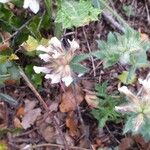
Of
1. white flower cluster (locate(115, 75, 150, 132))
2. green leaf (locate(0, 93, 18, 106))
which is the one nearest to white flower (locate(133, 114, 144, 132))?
white flower cluster (locate(115, 75, 150, 132))

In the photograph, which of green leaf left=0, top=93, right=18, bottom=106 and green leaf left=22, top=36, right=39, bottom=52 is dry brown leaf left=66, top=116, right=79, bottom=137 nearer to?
green leaf left=0, top=93, right=18, bottom=106

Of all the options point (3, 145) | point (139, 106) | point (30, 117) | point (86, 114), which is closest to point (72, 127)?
point (86, 114)

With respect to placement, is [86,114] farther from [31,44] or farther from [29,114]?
[31,44]

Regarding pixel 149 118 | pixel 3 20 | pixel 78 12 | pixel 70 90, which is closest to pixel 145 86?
pixel 149 118

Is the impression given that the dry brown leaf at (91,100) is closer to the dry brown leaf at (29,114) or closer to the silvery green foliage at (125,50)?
the dry brown leaf at (29,114)

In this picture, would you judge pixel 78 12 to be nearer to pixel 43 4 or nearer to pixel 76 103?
pixel 43 4

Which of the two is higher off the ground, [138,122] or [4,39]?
[4,39]

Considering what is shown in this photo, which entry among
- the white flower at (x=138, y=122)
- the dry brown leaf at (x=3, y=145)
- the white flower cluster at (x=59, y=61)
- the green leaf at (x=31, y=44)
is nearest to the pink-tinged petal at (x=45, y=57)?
the white flower cluster at (x=59, y=61)
